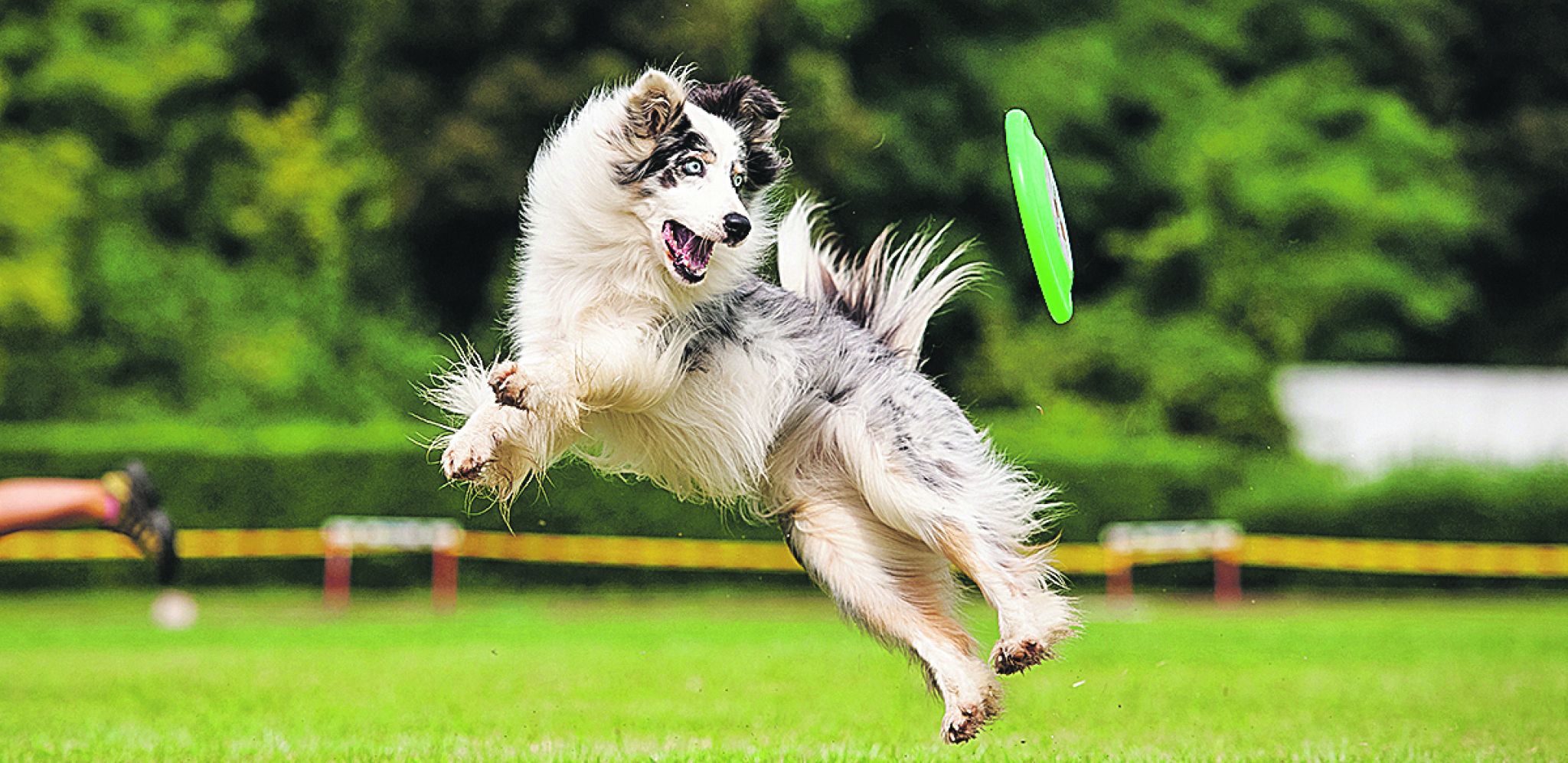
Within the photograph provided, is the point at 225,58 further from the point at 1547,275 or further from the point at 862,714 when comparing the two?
the point at 1547,275

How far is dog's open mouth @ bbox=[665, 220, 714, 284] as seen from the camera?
524 cm

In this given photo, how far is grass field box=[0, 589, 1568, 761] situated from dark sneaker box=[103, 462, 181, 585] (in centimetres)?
76

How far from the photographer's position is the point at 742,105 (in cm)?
561

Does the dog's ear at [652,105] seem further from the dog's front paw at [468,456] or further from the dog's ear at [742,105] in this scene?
the dog's front paw at [468,456]

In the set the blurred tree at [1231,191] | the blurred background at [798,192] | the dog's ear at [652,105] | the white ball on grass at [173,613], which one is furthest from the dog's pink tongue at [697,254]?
the blurred tree at [1231,191]

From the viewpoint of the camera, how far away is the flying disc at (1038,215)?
5.87 meters

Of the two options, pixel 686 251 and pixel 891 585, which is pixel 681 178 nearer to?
pixel 686 251

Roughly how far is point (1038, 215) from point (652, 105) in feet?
5.07

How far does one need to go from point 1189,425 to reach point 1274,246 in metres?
5.19

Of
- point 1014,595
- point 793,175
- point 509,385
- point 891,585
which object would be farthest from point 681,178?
point 793,175

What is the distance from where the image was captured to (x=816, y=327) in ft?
18.9

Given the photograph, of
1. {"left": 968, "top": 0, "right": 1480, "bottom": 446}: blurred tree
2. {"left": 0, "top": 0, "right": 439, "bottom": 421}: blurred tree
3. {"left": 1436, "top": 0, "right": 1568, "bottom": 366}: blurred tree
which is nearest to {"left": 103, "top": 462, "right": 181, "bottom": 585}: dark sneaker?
{"left": 0, "top": 0, "right": 439, "bottom": 421}: blurred tree

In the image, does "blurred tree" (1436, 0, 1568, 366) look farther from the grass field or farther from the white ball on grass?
the white ball on grass

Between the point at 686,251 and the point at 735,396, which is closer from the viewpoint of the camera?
the point at 686,251
